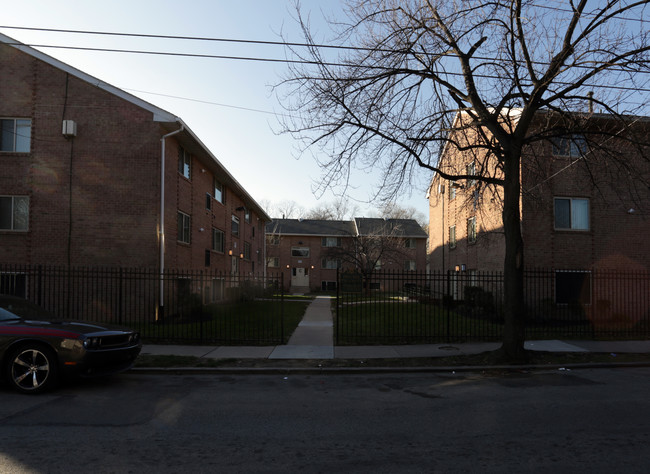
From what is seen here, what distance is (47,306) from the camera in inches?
570

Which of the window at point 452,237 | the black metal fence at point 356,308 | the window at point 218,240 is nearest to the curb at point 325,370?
the black metal fence at point 356,308

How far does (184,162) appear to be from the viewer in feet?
57.6

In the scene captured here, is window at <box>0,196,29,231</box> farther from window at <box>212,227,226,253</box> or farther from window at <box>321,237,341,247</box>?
window at <box>321,237,341,247</box>

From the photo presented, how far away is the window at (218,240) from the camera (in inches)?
874

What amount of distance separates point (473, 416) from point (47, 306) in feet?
45.6

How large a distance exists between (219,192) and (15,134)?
9.72m

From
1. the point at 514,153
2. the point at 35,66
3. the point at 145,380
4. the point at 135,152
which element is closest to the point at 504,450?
the point at 145,380

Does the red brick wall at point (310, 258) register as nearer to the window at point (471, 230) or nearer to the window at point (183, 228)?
the window at point (471, 230)

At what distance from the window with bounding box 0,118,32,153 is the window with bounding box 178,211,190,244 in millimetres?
5383

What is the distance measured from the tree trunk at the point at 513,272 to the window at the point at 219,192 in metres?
15.9

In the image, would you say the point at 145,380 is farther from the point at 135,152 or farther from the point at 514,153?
the point at 135,152

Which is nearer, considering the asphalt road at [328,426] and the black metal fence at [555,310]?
the asphalt road at [328,426]

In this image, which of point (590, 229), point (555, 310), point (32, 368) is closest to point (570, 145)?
point (590, 229)

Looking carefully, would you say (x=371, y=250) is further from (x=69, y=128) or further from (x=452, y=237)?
(x=69, y=128)
